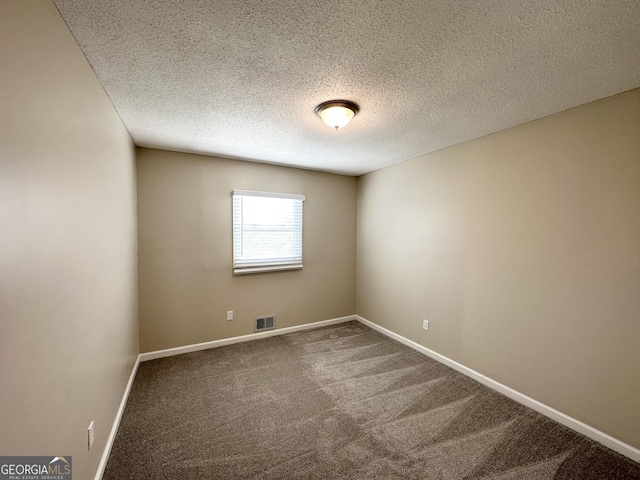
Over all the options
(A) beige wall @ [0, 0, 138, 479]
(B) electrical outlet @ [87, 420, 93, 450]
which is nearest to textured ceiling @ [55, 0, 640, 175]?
(A) beige wall @ [0, 0, 138, 479]

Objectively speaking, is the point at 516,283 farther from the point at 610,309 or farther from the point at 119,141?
the point at 119,141

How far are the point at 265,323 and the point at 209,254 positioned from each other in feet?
3.95

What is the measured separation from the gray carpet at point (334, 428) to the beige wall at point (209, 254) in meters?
0.55

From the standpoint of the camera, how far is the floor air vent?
3.64 m

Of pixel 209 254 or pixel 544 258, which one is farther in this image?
pixel 209 254

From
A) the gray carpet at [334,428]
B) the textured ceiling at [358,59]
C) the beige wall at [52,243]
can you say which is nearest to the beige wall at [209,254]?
the gray carpet at [334,428]

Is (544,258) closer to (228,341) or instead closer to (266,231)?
(266,231)

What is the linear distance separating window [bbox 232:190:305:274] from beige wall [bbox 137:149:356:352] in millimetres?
107

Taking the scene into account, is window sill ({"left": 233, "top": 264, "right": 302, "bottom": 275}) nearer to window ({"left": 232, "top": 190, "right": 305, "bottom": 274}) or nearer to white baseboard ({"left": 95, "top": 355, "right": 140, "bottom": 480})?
window ({"left": 232, "top": 190, "right": 305, "bottom": 274})

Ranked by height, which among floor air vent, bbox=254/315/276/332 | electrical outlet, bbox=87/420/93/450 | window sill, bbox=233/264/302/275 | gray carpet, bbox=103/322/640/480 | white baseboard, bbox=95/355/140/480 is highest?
window sill, bbox=233/264/302/275

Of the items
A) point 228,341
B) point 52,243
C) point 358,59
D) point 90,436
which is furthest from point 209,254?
point 358,59

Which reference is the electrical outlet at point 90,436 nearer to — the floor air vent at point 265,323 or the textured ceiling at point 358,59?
the textured ceiling at point 358,59

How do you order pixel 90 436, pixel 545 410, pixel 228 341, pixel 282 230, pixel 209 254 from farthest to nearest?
pixel 282 230, pixel 228 341, pixel 209 254, pixel 545 410, pixel 90 436

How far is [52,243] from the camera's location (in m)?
1.05
